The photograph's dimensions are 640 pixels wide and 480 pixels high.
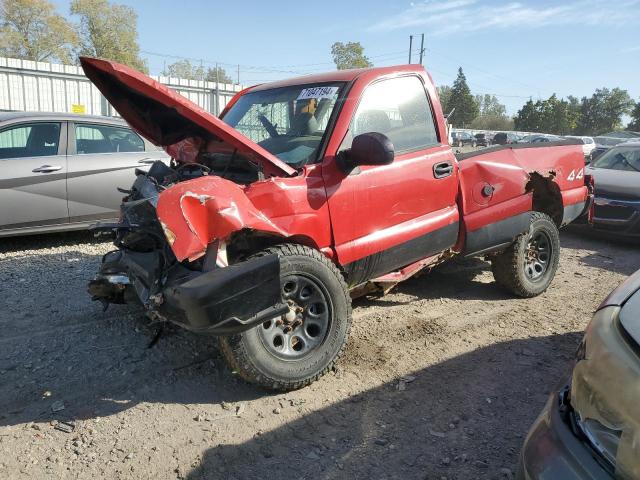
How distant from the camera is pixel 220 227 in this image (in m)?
2.70

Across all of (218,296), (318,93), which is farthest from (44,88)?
(218,296)

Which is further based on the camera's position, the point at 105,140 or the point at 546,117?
the point at 546,117

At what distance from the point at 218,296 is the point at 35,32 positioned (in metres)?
62.0

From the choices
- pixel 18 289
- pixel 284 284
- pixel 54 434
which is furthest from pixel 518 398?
pixel 18 289

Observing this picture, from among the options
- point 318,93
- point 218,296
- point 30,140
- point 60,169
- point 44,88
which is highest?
point 44,88

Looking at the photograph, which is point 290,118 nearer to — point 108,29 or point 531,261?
point 531,261

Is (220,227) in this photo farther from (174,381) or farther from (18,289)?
(18,289)

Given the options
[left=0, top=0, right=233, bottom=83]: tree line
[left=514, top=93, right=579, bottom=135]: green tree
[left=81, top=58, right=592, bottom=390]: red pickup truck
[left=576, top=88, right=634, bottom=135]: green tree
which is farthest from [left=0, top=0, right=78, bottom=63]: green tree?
[left=576, top=88, right=634, bottom=135]: green tree

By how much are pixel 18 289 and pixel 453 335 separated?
159 inches

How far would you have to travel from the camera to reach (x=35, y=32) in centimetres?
5241

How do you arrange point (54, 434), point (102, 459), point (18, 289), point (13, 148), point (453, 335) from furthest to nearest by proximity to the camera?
1. point (13, 148)
2. point (18, 289)
3. point (453, 335)
4. point (54, 434)
5. point (102, 459)

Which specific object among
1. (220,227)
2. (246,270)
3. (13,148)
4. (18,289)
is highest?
(13,148)

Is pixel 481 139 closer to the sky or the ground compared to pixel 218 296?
closer to the sky

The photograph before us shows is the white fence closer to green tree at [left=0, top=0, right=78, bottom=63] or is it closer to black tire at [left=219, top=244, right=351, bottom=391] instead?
black tire at [left=219, top=244, right=351, bottom=391]
